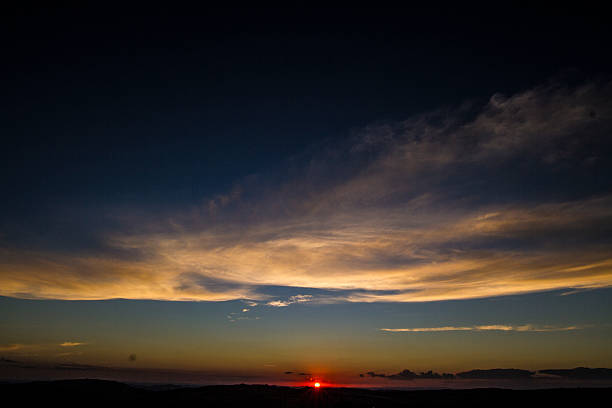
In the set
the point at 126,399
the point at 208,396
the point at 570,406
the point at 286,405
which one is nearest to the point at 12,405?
the point at 126,399

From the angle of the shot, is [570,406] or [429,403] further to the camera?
[429,403]

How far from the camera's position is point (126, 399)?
5069 inches

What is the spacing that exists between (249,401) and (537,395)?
118m

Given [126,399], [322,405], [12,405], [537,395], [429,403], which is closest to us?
[12,405]

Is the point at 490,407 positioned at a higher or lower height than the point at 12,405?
lower

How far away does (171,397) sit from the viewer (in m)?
136

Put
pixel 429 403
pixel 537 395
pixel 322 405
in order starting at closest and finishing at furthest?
pixel 322 405, pixel 429 403, pixel 537 395

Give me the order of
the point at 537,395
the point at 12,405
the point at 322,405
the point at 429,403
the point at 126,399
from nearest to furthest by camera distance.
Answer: the point at 12,405, the point at 322,405, the point at 126,399, the point at 429,403, the point at 537,395

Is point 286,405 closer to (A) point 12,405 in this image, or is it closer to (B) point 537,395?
(A) point 12,405

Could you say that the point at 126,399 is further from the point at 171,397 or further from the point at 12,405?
the point at 12,405

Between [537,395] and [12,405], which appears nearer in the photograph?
[12,405]

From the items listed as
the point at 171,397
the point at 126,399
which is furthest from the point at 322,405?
the point at 126,399

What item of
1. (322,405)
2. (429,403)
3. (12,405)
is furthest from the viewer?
(429,403)

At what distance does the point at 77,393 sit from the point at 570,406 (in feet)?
569
